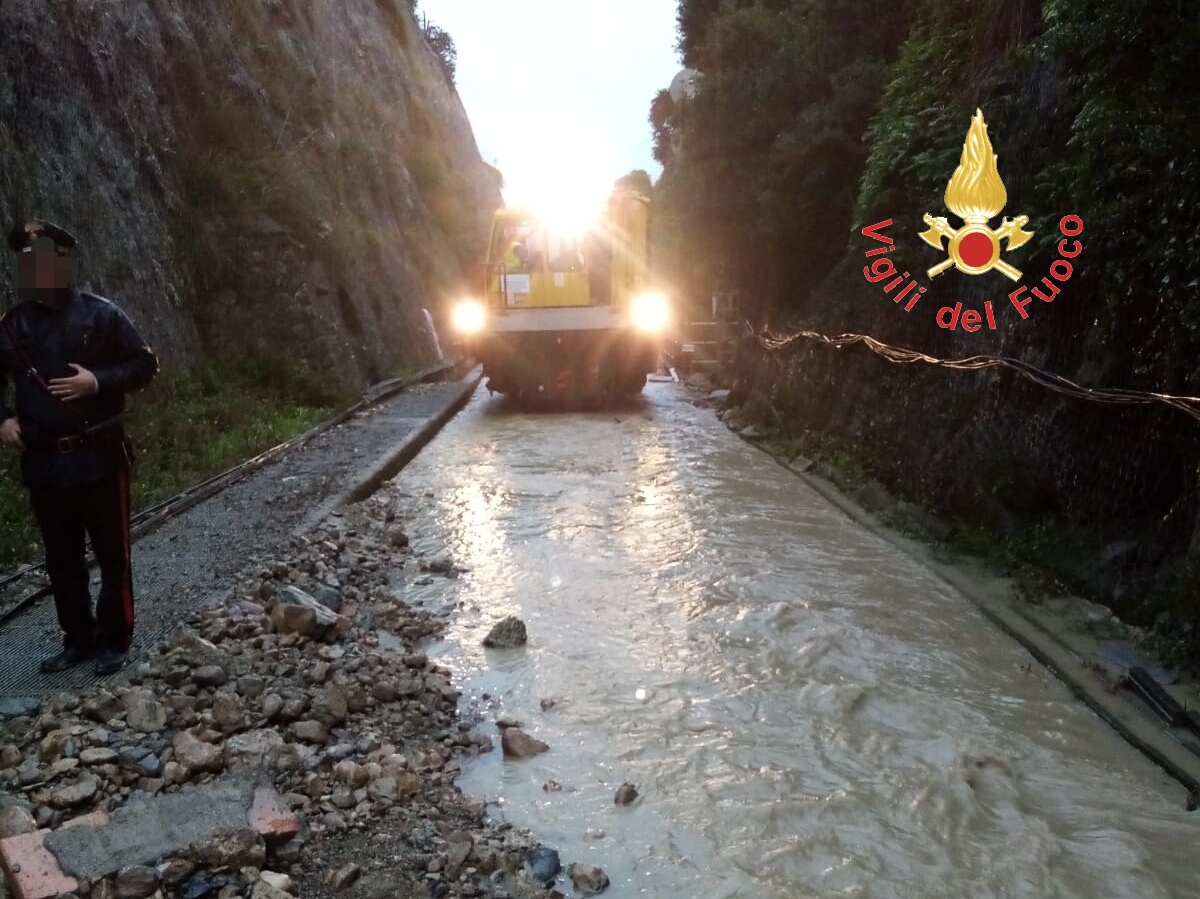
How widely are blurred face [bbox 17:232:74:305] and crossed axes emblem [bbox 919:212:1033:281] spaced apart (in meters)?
5.35

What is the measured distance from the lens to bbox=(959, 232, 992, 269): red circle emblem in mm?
7109

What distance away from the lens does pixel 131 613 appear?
4.03 m

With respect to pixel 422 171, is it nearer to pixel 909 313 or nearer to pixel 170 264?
pixel 170 264

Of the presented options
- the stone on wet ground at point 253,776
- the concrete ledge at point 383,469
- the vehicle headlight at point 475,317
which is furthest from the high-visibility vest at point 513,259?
the stone on wet ground at point 253,776

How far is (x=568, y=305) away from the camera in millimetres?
14555

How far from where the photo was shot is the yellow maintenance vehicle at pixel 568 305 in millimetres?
14328

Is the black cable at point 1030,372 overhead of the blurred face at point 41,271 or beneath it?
beneath

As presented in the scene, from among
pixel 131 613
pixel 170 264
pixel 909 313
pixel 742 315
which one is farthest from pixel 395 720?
pixel 742 315

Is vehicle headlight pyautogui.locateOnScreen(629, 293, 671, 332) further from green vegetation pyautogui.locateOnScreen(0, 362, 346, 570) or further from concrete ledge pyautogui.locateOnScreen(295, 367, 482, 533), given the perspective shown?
green vegetation pyautogui.locateOnScreen(0, 362, 346, 570)

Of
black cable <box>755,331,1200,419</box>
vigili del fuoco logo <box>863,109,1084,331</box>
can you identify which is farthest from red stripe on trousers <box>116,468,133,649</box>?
vigili del fuoco logo <box>863,109,1084,331</box>

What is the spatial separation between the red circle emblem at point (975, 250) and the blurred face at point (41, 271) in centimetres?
588

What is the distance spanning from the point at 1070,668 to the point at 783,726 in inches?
58.9

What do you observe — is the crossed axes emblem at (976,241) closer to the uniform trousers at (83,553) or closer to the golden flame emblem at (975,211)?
the golden flame emblem at (975,211)

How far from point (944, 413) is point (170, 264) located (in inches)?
329
